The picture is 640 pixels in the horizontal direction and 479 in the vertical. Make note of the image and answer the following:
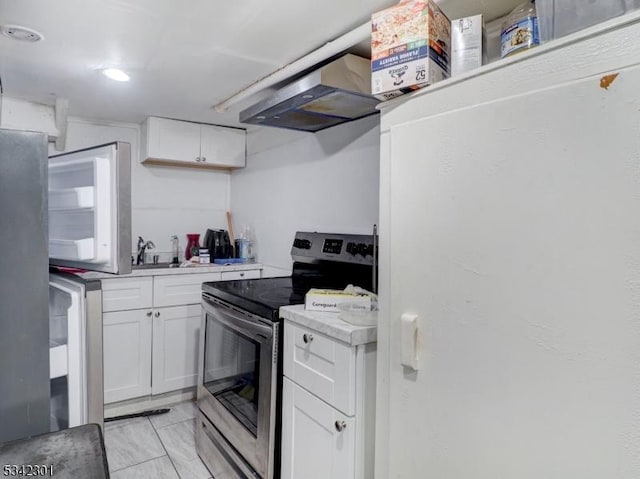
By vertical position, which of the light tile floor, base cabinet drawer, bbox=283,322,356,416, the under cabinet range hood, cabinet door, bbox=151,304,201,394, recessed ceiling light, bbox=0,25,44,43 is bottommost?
the light tile floor

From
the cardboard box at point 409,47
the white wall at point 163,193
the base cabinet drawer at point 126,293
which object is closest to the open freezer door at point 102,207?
the cardboard box at point 409,47

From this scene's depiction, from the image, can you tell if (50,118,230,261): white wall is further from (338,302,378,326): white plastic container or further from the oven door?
(338,302,378,326): white plastic container

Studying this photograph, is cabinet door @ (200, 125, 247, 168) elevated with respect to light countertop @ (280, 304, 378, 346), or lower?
elevated

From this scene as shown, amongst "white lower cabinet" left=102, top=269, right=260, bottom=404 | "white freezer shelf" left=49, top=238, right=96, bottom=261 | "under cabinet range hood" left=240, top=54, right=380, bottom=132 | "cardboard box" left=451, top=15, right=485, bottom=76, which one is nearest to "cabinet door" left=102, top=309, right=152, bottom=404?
"white lower cabinet" left=102, top=269, right=260, bottom=404

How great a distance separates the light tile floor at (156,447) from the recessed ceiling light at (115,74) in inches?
83.6

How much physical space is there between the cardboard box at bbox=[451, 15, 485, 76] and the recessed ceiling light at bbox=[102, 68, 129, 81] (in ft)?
5.88

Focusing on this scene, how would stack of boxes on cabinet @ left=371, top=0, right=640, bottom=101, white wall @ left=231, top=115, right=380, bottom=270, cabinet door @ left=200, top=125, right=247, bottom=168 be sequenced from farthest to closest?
cabinet door @ left=200, top=125, right=247, bottom=168 → white wall @ left=231, top=115, right=380, bottom=270 → stack of boxes on cabinet @ left=371, top=0, right=640, bottom=101

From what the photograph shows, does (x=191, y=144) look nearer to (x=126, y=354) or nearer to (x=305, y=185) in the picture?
(x=305, y=185)

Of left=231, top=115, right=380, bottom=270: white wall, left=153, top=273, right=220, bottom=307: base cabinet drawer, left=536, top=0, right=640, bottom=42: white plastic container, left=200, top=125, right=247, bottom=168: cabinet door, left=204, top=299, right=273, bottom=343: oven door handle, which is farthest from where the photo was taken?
left=200, top=125, right=247, bottom=168: cabinet door

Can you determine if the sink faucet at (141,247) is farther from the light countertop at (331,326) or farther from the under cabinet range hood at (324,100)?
the light countertop at (331,326)

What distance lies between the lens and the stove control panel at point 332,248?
2.07m

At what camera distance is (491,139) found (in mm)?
896

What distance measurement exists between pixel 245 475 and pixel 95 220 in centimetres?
128

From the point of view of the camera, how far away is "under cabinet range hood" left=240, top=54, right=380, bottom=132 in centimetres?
175
